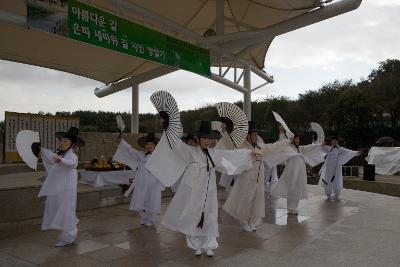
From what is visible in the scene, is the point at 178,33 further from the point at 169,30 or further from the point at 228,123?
the point at 228,123

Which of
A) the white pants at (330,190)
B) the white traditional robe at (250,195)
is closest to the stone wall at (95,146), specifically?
the white pants at (330,190)

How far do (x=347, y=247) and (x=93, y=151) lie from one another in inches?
378

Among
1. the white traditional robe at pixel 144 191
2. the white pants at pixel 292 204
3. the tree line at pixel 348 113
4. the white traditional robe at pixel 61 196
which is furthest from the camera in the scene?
the tree line at pixel 348 113

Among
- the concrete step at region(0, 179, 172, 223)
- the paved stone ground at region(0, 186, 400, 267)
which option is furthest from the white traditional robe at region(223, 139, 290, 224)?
the concrete step at region(0, 179, 172, 223)

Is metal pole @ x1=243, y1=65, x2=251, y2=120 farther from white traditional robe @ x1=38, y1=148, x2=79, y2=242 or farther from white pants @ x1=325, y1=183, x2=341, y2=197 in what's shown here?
white traditional robe @ x1=38, y1=148, x2=79, y2=242

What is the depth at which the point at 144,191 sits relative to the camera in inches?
277

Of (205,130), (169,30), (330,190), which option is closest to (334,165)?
(330,190)

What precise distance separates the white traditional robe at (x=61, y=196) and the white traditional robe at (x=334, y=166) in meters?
7.14

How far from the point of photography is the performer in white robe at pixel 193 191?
16.5 ft

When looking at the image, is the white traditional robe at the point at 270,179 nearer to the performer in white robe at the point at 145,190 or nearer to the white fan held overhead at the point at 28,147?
the performer in white robe at the point at 145,190

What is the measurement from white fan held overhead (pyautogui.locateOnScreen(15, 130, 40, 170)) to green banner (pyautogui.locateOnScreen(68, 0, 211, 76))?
3.51 meters

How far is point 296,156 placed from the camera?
844 centimetres

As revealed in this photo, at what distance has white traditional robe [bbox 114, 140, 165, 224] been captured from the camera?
693 centimetres

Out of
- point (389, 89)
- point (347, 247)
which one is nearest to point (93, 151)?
point (347, 247)
